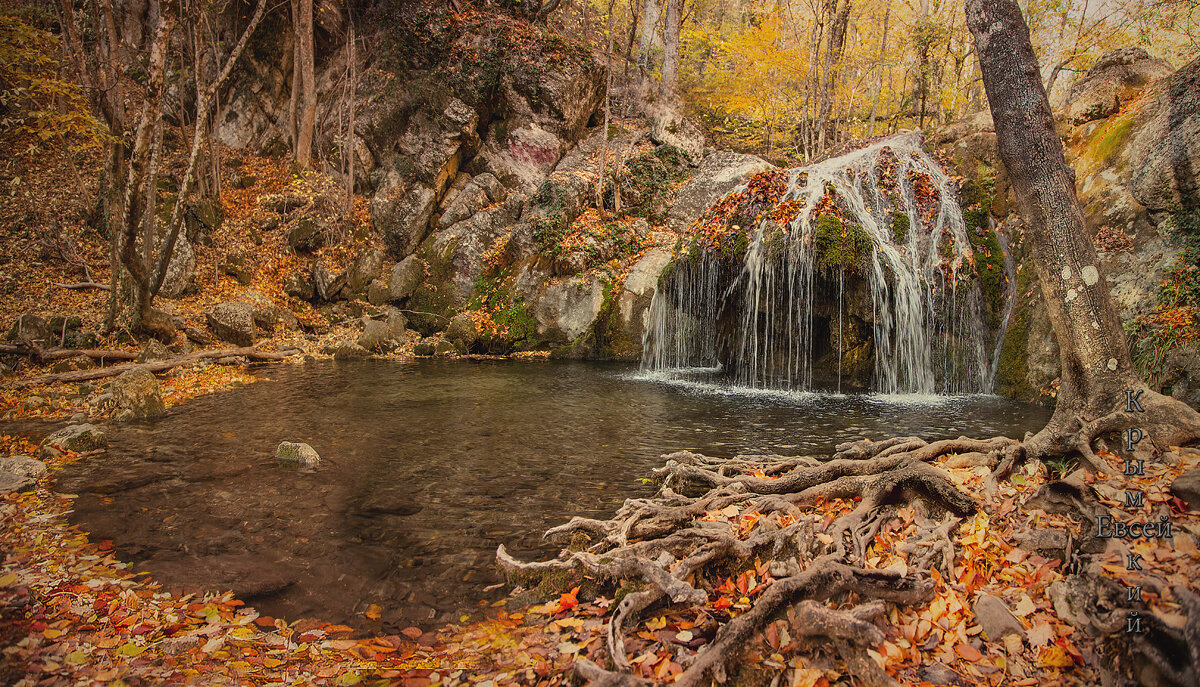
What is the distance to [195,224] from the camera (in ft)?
50.7

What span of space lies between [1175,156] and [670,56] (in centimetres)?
1645

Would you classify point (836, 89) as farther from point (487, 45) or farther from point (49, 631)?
point (49, 631)

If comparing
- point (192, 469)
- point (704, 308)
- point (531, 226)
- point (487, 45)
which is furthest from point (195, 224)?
point (704, 308)

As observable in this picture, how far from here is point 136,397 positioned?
7.40m

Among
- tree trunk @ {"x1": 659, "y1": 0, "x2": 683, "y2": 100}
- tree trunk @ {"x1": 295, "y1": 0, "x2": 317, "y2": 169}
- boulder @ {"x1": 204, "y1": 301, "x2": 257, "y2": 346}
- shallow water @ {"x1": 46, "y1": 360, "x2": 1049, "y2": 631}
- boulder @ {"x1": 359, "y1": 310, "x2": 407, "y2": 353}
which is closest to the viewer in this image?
shallow water @ {"x1": 46, "y1": 360, "x2": 1049, "y2": 631}

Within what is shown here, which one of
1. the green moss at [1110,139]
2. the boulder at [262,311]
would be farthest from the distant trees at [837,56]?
the boulder at [262,311]

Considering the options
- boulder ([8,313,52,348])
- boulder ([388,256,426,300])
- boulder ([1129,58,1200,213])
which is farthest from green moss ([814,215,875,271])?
boulder ([8,313,52,348])

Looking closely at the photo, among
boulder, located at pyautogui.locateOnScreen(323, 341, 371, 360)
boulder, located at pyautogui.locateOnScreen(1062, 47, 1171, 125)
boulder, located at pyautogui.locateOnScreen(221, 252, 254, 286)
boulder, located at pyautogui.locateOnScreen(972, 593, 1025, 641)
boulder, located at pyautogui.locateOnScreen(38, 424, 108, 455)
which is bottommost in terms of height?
boulder, located at pyautogui.locateOnScreen(38, 424, 108, 455)

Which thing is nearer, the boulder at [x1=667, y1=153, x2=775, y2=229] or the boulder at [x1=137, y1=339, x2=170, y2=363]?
the boulder at [x1=137, y1=339, x2=170, y2=363]

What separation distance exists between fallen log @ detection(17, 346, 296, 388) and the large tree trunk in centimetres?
1143

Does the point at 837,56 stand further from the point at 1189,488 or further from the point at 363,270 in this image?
the point at 1189,488

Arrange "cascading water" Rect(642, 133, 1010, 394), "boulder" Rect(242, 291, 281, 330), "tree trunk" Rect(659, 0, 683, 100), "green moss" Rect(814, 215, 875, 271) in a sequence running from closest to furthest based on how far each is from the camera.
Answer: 1. "green moss" Rect(814, 215, 875, 271)
2. "cascading water" Rect(642, 133, 1010, 394)
3. "boulder" Rect(242, 291, 281, 330)
4. "tree trunk" Rect(659, 0, 683, 100)

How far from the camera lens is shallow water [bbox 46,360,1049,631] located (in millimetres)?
3494

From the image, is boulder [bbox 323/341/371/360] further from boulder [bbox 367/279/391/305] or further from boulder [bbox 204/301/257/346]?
boulder [bbox 367/279/391/305]
